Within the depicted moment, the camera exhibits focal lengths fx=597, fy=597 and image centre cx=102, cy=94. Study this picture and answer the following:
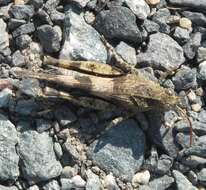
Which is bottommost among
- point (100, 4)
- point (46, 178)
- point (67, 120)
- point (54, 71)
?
point (46, 178)

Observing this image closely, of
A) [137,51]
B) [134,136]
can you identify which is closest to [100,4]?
[137,51]

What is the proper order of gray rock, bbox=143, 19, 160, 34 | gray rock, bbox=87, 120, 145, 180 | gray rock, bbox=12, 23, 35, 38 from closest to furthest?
gray rock, bbox=87, 120, 145, 180 < gray rock, bbox=12, 23, 35, 38 < gray rock, bbox=143, 19, 160, 34

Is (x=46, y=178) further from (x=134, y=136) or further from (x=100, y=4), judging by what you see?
(x=100, y=4)

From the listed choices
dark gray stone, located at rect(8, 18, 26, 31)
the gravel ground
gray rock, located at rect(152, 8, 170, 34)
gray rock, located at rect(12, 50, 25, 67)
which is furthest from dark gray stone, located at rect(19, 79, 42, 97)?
gray rock, located at rect(152, 8, 170, 34)

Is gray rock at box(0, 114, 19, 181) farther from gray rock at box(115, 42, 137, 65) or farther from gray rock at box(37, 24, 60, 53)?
gray rock at box(115, 42, 137, 65)

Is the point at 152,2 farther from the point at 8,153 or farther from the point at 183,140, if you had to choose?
the point at 8,153

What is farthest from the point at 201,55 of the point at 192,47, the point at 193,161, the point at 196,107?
the point at 193,161
